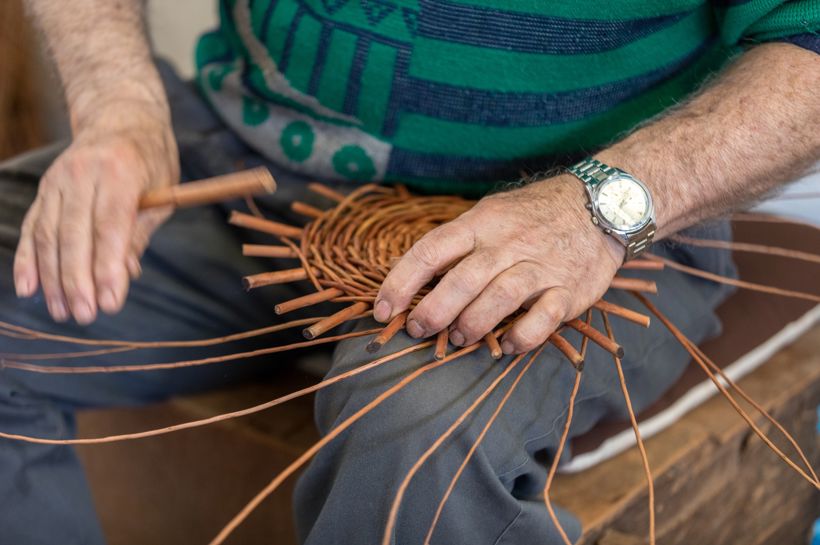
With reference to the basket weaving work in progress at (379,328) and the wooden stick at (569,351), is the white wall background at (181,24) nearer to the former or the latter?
the basket weaving work in progress at (379,328)

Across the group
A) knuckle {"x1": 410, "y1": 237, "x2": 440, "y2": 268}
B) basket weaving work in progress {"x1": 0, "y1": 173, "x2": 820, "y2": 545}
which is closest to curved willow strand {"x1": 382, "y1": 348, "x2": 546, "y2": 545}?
basket weaving work in progress {"x1": 0, "y1": 173, "x2": 820, "y2": 545}

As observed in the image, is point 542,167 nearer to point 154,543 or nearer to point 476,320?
point 476,320

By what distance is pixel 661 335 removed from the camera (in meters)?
0.90

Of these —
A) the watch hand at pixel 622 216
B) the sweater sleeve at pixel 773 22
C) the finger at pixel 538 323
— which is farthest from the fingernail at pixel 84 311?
the sweater sleeve at pixel 773 22

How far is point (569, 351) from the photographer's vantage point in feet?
2.20

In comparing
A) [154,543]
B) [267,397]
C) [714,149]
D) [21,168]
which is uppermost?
[714,149]

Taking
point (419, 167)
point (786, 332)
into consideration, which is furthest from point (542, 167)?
point (786, 332)

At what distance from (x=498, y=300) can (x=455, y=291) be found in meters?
0.03

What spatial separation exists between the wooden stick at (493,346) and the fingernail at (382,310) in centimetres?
8

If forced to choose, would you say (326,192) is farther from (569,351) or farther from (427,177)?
(569,351)

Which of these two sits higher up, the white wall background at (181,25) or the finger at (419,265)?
the finger at (419,265)

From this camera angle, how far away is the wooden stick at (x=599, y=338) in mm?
652

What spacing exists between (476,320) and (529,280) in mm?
54

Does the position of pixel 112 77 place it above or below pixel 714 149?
below
